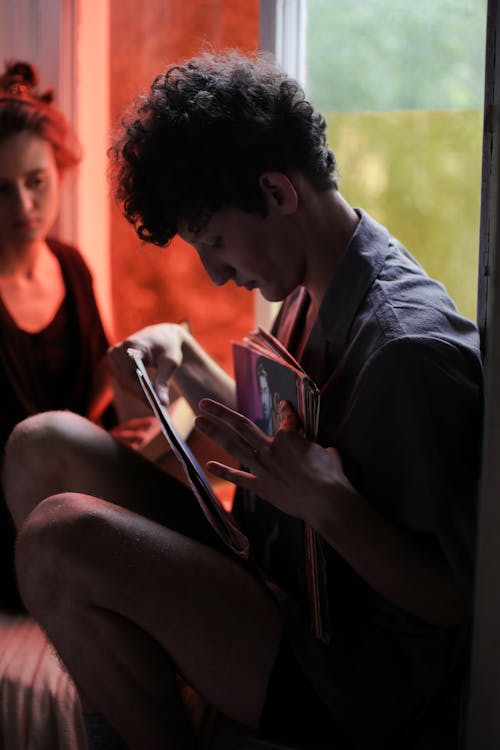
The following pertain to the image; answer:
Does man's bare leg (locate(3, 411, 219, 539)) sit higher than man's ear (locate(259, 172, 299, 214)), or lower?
lower

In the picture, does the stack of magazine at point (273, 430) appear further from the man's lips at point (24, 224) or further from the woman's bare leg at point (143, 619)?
the man's lips at point (24, 224)

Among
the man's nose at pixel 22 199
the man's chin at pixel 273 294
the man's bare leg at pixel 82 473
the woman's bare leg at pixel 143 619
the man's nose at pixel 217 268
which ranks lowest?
the woman's bare leg at pixel 143 619

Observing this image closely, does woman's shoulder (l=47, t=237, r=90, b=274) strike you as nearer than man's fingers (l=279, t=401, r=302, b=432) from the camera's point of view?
No

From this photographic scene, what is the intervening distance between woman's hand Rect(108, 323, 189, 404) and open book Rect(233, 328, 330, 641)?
125 millimetres

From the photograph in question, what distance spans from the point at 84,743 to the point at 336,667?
14.7 inches

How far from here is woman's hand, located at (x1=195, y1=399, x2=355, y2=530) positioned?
0.80 m

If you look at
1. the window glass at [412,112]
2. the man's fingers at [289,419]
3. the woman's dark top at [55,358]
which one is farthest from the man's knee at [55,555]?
the window glass at [412,112]

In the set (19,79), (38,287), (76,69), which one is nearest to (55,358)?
(38,287)

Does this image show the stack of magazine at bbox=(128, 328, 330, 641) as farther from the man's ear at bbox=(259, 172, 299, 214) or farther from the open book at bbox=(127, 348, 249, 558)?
the man's ear at bbox=(259, 172, 299, 214)

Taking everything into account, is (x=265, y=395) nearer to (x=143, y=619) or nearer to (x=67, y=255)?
(x=143, y=619)

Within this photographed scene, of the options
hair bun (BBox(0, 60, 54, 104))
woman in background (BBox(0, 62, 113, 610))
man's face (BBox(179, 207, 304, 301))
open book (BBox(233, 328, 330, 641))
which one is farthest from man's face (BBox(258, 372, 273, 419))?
hair bun (BBox(0, 60, 54, 104))

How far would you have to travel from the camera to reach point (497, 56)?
0.79 metres

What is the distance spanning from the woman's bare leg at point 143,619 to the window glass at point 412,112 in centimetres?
83

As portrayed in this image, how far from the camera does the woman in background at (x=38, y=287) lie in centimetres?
146
